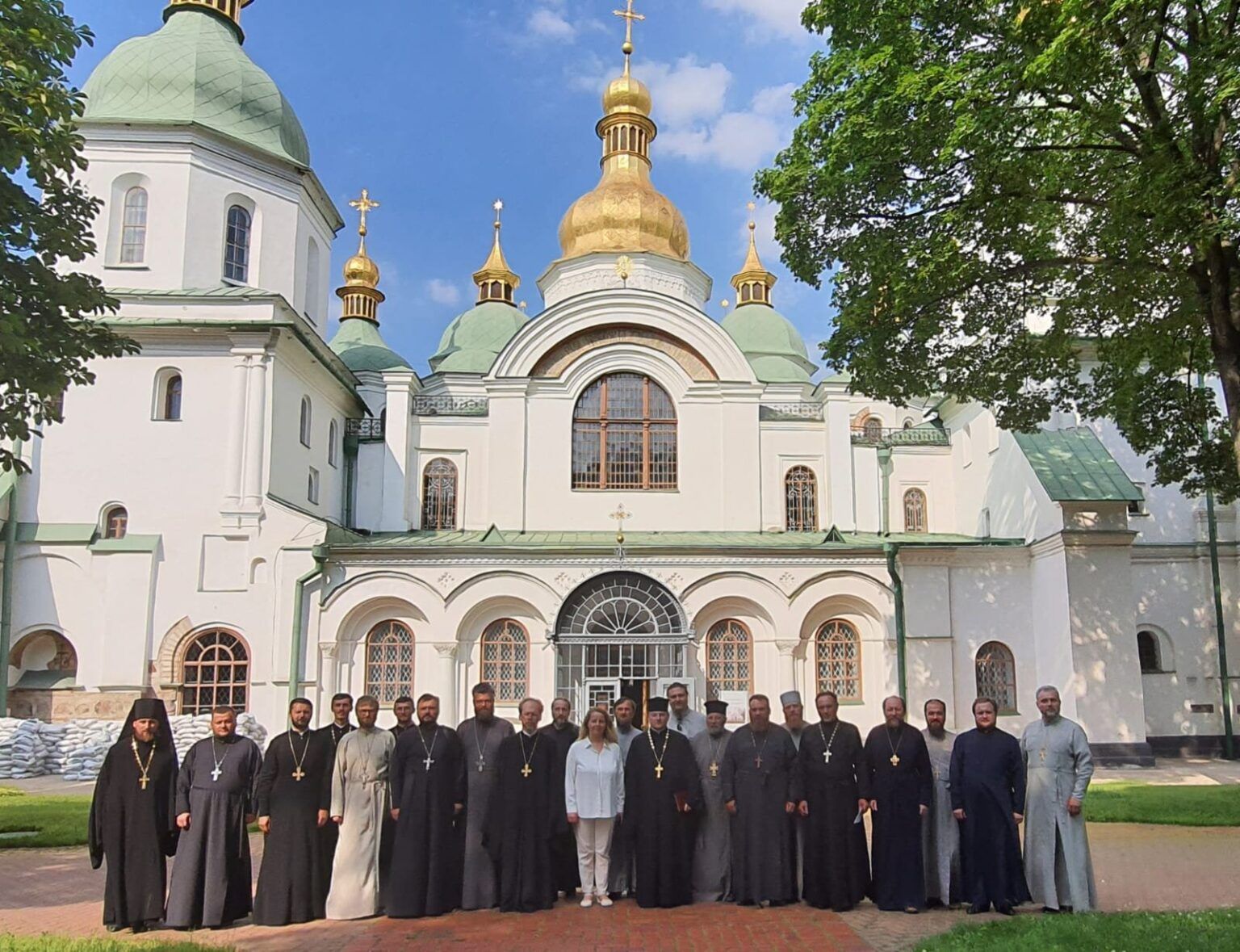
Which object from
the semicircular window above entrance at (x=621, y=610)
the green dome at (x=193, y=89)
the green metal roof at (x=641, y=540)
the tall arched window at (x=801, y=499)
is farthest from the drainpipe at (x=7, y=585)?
the tall arched window at (x=801, y=499)

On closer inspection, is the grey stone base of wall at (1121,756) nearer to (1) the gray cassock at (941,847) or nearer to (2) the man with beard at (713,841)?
(1) the gray cassock at (941,847)

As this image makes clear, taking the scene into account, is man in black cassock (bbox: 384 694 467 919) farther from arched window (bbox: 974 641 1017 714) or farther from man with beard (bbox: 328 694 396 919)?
arched window (bbox: 974 641 1017 714)

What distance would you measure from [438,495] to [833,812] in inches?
638

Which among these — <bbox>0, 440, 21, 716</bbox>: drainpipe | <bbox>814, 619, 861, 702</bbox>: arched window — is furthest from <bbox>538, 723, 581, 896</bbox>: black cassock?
<bbox>0, 440, 21, 716</bbox>: drainpipe

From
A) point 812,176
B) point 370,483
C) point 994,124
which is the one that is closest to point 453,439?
point 370,483

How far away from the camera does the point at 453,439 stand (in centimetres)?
2317

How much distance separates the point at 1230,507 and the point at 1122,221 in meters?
13.0

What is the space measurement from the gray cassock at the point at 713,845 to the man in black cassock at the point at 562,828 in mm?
995

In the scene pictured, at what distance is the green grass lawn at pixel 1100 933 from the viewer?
6266 mm

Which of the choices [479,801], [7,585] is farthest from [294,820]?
[7,585]

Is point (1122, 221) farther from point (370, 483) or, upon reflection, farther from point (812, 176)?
point (370, 483)

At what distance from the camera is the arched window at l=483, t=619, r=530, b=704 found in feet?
65.3

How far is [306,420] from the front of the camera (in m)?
21.5

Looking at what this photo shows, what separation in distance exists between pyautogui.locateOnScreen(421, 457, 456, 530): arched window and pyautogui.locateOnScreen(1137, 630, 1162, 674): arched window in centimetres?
1450
